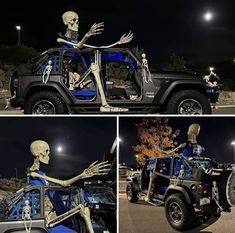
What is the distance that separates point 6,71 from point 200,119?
115 inches

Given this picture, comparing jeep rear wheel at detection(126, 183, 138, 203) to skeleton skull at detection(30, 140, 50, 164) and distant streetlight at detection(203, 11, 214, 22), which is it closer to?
skeleton skull at detection(30, 140, 50, 164)

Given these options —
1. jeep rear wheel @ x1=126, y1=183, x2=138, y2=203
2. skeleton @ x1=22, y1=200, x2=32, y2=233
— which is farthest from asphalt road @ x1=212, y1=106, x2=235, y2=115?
skeleton @ x1=22, y1=200, x2=32, y2=233

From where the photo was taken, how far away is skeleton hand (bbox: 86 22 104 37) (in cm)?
361

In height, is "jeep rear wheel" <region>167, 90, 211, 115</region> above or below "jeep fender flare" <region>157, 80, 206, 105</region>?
below

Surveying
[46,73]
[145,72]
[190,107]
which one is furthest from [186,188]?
[46,73]

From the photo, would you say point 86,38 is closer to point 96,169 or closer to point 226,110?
point 96,169

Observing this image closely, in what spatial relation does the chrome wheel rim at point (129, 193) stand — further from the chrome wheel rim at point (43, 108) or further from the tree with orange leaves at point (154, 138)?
the chrome wheel rim at point (43, 108)

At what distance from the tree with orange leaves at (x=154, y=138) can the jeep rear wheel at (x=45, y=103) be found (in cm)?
62

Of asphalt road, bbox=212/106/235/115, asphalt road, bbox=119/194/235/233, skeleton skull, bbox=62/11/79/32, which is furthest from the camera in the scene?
asphalt road, bbox=212/106/235/115

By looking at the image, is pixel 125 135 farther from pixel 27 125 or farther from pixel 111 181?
pixel 27 125

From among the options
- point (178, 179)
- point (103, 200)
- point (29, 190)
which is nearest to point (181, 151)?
point (178, 179)

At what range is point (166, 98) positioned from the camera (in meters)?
3.58

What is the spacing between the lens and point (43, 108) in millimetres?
3617

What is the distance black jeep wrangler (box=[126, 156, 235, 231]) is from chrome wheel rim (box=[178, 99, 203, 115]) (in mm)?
354
